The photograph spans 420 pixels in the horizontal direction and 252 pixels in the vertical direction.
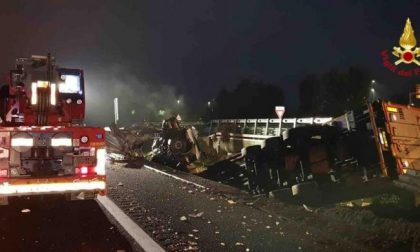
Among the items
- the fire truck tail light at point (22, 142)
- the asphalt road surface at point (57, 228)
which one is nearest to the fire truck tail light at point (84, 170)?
the asphalt road surface at point (57, 228)

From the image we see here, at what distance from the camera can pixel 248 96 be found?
319 feet

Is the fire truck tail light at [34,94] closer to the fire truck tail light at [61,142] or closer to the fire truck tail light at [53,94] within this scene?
the fire truck tail light at [53,94]

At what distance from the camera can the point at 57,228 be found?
7082mm

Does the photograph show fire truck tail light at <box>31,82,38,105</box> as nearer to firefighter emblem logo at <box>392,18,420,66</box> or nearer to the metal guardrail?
the metal guardrail

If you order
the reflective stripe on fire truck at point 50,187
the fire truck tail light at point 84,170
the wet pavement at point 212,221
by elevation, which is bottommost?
the wet pavement at point 212,221

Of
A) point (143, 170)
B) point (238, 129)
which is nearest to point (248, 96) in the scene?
point (238, 129)

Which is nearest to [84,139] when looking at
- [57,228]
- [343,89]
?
[57,228]

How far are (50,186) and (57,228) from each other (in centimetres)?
87

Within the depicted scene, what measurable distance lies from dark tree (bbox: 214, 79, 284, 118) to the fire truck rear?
2907 inches

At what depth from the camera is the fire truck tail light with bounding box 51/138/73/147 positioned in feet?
25.3

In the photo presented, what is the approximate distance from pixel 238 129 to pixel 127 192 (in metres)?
15.2

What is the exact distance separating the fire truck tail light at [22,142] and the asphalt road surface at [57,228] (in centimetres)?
131

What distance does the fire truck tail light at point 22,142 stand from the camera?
7422mm

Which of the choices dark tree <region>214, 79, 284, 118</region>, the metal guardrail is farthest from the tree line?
the metal guardrail
